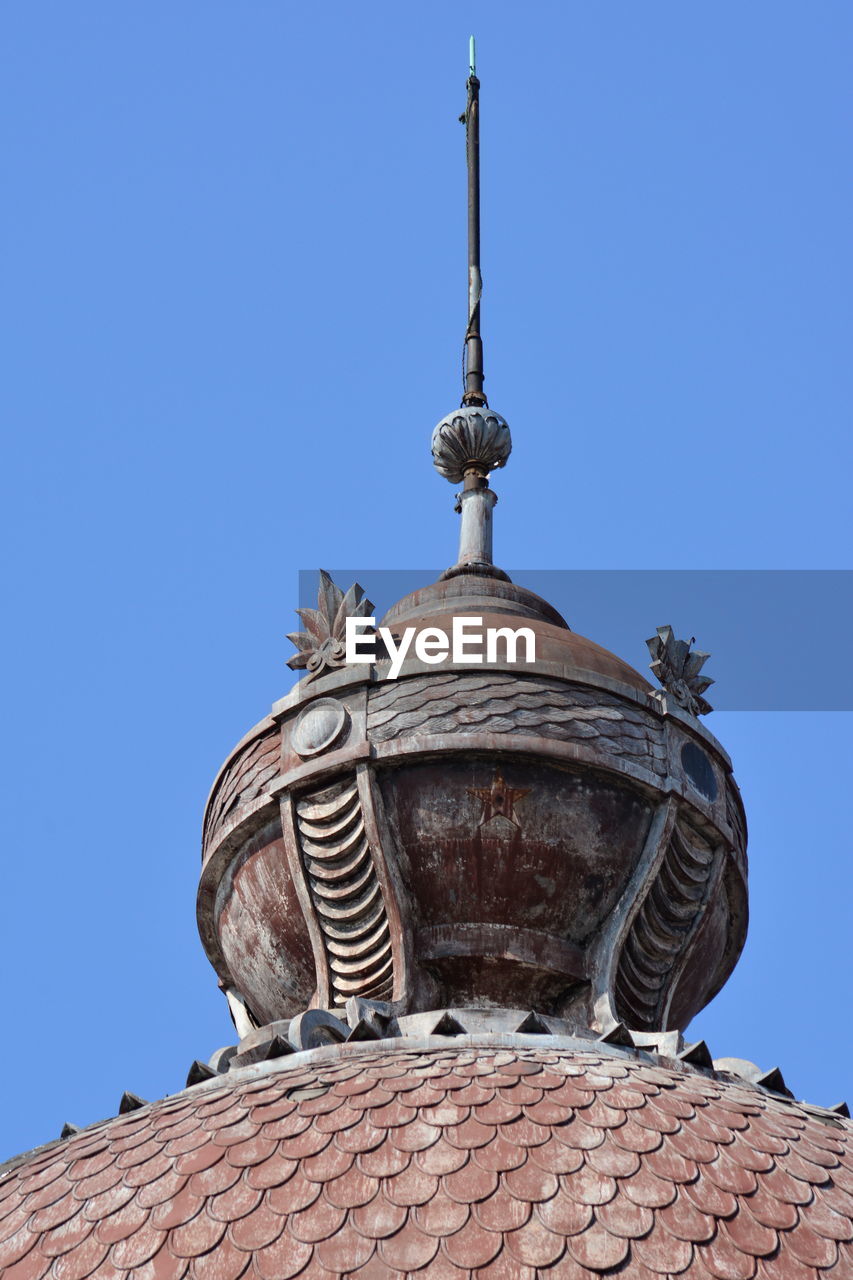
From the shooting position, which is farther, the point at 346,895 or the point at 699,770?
the point at 699,770

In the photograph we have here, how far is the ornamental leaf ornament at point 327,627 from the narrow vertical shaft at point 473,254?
339cm

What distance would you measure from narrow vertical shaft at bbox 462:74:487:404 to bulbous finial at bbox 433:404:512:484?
360 mm

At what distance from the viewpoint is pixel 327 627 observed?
1639 cm

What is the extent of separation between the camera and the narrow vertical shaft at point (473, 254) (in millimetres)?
19406

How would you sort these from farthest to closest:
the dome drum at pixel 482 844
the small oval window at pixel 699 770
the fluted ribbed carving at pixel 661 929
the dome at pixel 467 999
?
1. the small oval window at pixel 699 770
2. the fluted ribbed carving at pixel 661 929
3. the dome drum at pixel 482 844
4. the dome at pixel 467 999

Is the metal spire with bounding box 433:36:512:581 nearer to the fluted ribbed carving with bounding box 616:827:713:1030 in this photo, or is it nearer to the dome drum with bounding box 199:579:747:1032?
the dome drum with bounding box 199:579:747:1032

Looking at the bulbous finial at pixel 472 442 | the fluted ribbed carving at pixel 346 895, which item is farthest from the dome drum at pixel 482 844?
the bulbous finial at pixel 472 442

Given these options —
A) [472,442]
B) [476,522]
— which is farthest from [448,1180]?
[472,442]

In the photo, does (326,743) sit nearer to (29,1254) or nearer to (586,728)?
(586,728)

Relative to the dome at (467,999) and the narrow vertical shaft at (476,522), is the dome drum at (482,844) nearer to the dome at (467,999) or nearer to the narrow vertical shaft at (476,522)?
the dome at (467,999)

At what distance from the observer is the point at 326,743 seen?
1573 cm

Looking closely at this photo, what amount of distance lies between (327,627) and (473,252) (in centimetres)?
517

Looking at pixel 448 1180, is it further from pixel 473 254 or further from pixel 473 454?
pixel 473 254

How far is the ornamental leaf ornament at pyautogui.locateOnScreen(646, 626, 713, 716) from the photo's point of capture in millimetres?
16766
